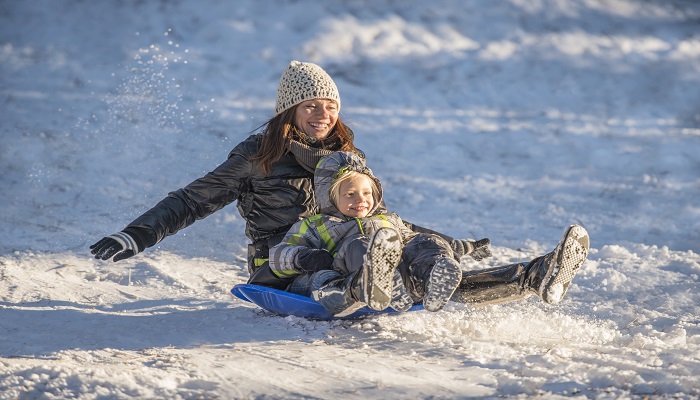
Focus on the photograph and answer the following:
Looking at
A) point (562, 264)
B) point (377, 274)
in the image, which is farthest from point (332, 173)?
point (562, 264)

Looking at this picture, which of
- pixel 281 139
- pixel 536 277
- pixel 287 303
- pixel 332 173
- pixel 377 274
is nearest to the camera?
pixel 377 274

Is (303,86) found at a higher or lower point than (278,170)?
higher

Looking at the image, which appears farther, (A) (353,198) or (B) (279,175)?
(B) (279,175)

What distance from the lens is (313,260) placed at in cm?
302

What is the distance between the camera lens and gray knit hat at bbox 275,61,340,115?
364 centimetres

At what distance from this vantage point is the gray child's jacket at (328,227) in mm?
3090

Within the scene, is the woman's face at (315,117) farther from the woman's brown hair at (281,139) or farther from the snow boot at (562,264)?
the snow boot at (562,264)

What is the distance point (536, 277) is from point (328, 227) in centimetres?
81

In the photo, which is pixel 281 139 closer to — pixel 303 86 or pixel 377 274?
pixel 303 86

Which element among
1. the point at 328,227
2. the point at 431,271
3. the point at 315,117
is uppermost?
the point at 315,117

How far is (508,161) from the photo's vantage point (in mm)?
6648

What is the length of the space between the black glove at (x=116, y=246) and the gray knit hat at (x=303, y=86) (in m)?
0.93

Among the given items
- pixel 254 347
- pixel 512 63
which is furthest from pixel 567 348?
pixel 512 63

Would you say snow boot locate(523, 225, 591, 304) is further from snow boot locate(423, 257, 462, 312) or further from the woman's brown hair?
the woman's brown hair
